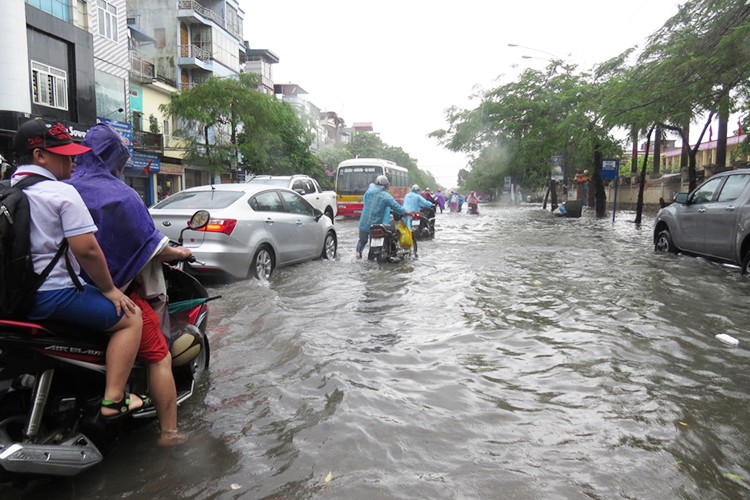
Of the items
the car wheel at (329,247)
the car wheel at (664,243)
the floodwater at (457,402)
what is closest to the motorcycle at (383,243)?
the car wheel at (329,247)

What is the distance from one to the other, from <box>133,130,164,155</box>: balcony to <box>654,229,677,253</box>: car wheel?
75.5 feet

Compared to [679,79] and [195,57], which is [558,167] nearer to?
[195,57]

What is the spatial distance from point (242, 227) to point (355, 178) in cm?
1840

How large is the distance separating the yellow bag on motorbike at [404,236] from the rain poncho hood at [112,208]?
7.67 metres

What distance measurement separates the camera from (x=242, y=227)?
728cm

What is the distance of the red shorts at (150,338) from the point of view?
2.79 m

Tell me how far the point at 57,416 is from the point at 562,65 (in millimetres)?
28687

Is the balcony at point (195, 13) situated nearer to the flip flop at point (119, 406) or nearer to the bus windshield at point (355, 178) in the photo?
the bus windshield at point (355, 178)

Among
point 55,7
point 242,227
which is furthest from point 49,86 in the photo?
point 242,227

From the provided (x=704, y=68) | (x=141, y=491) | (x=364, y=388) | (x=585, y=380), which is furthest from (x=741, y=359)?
(x=704, y=68)

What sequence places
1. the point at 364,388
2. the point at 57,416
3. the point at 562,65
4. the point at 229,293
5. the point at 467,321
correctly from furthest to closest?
the point at 562,65 < the point at 229,293 < the point at 467,321 < the point at 364,388 < the point at 57,416

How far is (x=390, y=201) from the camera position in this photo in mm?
9906

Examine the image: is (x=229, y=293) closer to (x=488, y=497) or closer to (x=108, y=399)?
(x=108, y=399)

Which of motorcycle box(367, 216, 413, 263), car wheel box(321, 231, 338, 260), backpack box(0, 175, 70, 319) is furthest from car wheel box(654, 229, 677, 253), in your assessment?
backpack box(0, 175, 70, 319)
